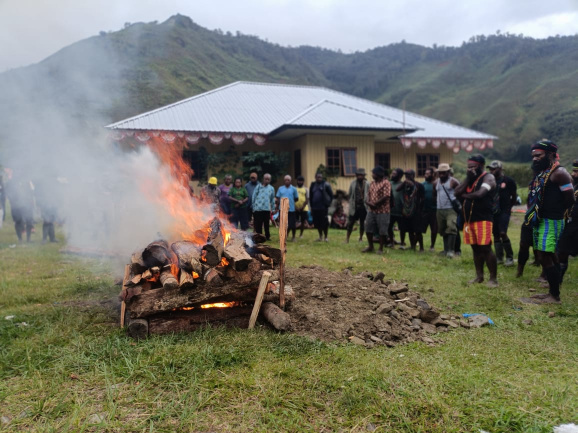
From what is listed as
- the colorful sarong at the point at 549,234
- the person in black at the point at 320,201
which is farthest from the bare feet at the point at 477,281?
the person in black at the point at 320,201

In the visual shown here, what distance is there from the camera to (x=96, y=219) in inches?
459

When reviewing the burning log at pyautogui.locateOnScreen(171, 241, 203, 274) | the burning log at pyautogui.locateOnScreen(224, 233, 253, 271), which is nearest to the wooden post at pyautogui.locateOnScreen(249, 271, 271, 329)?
the burning log at pyautogui.locateOnScreen(224, 233, 253, 271)

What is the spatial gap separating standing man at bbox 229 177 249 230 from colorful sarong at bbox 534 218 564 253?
7.44 metres

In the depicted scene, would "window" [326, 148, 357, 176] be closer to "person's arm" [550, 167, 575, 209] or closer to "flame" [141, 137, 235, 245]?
"flame" [141, 137, 235, 245]

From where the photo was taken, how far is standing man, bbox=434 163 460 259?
8.64 m

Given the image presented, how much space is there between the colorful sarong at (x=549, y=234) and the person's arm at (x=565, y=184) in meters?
0.28

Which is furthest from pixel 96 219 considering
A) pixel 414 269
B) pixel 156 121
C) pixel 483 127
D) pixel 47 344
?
pixel 483 127

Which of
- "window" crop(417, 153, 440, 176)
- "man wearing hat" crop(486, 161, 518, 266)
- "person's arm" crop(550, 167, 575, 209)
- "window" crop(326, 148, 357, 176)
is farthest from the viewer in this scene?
"window" crop(417, 153, 440, 176)

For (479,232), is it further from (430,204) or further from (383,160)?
(383,160)

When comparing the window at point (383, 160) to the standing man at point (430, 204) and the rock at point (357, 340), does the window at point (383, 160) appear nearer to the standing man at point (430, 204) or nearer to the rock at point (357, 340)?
the standing man at point (430, 204)

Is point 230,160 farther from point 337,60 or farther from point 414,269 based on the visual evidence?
point 337,60

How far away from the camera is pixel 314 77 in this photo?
71.1m

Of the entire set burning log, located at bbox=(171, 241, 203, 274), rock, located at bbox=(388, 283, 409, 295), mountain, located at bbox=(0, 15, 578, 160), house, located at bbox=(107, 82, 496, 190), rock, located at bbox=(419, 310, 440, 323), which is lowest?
rock, located at bbox=(419, 310, 440, 323)

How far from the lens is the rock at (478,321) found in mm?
4618
